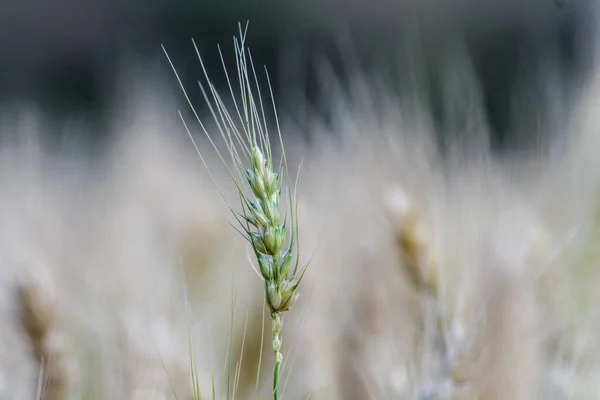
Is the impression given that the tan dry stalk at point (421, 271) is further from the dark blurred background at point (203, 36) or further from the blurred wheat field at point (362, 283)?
the dark blurred background at point (203, 36)

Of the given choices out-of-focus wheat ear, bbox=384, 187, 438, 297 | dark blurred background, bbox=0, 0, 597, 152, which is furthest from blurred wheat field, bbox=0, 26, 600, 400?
dark blurred background, bbox=0, 0, 597, 152

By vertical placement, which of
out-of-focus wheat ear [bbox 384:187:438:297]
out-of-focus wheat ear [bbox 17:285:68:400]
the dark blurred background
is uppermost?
the dark blurred background

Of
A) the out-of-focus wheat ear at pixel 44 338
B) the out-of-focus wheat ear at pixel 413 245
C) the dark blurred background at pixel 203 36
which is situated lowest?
the out-of-focus wheat ear at pixel 44 338

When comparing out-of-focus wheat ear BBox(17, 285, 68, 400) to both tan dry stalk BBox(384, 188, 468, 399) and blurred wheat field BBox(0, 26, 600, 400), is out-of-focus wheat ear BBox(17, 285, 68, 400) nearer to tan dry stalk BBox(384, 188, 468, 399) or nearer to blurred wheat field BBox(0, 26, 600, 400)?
blurred wheat field BBox(0, 26, 600, 400)

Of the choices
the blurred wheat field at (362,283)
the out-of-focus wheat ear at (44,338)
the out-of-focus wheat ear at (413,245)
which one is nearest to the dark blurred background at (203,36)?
the blurred wheat field at (362,283)

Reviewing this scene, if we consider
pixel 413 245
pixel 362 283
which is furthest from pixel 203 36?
pixel 413 245

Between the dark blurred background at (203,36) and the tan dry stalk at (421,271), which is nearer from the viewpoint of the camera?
the tan dry stalk at (421,271)

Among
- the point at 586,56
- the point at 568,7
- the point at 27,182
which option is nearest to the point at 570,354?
the point at 586,56

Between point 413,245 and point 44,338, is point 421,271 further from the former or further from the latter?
point 44,338
